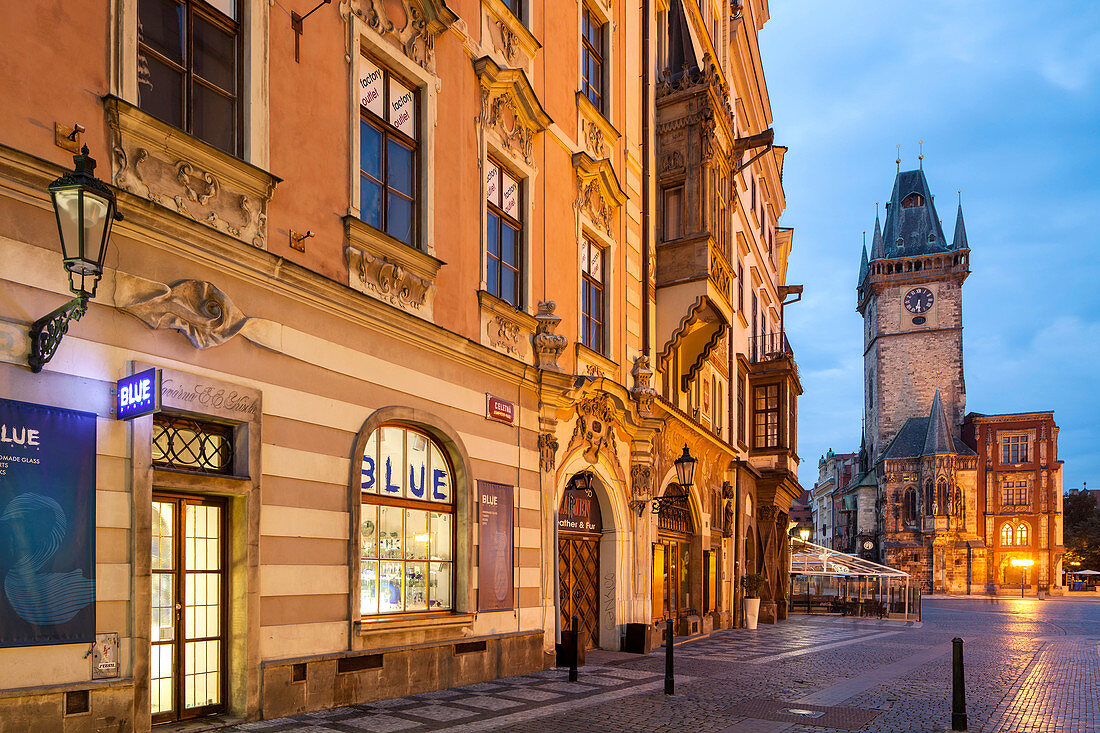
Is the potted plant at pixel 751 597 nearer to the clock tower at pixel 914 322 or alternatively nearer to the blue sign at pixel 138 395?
the blue sign at pixel 138 395

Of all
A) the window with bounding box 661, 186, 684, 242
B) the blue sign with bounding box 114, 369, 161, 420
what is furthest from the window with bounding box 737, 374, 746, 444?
the blue sign with bounding box 114, 369, 161, 420

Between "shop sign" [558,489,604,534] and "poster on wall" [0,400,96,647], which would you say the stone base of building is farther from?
"shop sign" [558,489,604,534]

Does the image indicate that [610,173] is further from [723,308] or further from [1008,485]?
[1008,485]

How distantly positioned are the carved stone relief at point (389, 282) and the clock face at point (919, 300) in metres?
96.1

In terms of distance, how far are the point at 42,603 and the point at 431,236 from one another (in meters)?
6.51

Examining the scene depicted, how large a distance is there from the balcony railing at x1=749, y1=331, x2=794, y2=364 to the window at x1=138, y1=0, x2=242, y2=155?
26.5 meters

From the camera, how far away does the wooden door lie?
52.3 ft

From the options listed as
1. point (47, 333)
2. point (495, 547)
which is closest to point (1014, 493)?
point (495, 547)

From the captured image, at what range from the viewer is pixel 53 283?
22.8 feet

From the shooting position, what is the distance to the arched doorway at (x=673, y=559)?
1964 cm

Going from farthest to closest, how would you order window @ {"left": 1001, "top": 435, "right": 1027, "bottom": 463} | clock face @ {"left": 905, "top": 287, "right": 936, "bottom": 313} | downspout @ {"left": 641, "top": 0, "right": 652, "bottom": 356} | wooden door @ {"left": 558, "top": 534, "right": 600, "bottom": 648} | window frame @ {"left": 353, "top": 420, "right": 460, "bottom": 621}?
clock face @ {"left": 905, "top": 287, "right": 936, "bottom": 313}, window @ {"left": 1001, "top": 435, "right": 1027, "bottom": 463}, downspout @ {"left": 641, "top": 0, "right": 652, "bottom": 356}, wooden door @ {"left": 558, "top": 534, "right": 600, "bottom": 648}, window frame @ {"left": 353, "top": 420, "right": 460, "bottom": 621}

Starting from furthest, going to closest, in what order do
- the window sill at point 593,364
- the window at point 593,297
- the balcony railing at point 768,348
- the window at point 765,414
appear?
the balcony railing at point 768,348, the window at point 765,414, the window at point 593,297, the window sill at point 593,364

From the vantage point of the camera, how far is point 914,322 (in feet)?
322

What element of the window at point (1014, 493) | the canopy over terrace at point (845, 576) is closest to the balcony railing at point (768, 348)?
the canopy over terrace at point (845, 576)
